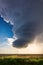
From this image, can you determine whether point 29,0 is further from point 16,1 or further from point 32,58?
point 32,58

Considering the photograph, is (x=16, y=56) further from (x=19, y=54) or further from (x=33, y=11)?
(x=33, y=11)

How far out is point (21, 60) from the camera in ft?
20.6

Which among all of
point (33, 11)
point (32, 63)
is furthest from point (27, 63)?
point (33, 11)

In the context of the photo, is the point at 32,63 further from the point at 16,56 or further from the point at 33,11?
the point at 33,11

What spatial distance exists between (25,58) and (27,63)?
0.17m

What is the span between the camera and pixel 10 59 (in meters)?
6.32

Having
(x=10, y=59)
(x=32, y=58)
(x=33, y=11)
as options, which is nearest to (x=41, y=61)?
(x=32, y=58)

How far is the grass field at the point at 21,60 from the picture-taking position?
6.25 m

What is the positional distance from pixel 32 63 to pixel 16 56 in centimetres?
38

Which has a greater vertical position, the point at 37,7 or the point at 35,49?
the point at 37,7

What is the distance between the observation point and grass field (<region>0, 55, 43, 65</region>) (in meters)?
6.25

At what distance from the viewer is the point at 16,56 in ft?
20.9

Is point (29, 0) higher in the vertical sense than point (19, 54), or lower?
higher

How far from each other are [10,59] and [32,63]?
1.54ft
